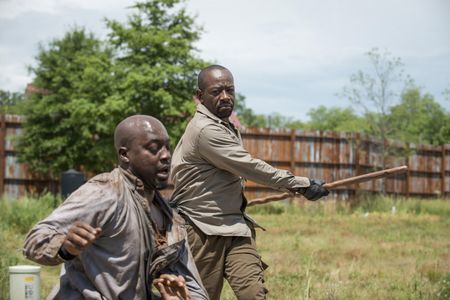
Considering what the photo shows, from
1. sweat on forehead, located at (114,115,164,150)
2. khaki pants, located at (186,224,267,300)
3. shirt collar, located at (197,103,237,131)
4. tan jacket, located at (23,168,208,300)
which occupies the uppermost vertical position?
shirt collar, located at (197,103,237,131)

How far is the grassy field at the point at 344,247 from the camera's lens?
7781mm

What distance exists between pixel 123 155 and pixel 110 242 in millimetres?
476

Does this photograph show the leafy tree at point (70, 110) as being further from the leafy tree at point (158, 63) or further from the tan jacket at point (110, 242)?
the tan jacket at point (110, 242)

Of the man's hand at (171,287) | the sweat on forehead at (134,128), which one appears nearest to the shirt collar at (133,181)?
the sweat on forehead at (134,128)

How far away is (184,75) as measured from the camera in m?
19.5

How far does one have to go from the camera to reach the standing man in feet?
17.0

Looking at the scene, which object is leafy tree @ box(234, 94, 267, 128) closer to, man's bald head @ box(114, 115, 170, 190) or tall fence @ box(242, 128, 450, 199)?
tall fence @ box(242, 128, 450, 199)

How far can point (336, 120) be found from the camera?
6869cm

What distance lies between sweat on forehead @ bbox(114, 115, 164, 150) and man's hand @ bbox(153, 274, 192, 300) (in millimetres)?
675

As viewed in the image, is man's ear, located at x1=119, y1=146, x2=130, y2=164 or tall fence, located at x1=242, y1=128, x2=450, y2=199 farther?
tall fence, located at x1=242, y1=128, x2=450, y2=199

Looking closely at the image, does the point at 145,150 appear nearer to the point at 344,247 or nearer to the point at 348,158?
the point at 344,247

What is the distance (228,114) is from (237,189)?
0.53 m

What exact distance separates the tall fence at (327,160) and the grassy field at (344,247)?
1996 millimetres

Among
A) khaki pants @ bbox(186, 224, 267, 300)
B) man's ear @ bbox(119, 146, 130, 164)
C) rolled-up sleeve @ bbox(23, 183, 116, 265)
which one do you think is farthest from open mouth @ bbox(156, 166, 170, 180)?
khaki pants @ bbox(186, 224, 267, 300)
